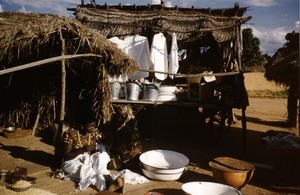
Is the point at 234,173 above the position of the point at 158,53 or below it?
below

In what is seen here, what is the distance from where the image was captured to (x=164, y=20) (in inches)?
381

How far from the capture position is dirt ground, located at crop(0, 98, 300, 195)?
547cm

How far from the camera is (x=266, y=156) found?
7.75 metres

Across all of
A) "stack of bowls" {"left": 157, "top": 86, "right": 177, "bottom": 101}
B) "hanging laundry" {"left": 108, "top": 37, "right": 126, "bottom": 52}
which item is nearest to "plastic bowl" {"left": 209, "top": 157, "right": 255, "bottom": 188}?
"stack of bowls" {"left": 157, "top": 86, "right": 177, "bottom": 101}

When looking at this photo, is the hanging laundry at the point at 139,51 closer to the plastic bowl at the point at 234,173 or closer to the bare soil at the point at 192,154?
the bare soil at the point at 192,154

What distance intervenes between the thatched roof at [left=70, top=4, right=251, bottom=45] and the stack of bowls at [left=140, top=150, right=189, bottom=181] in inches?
181

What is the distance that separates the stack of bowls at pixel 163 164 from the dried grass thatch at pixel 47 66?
1.73 metres

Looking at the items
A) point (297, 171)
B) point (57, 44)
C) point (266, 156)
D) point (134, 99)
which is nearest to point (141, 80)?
point (134, 99)

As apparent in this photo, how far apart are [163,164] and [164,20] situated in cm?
546

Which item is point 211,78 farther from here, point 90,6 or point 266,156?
point 90,6

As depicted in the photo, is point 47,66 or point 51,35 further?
point 47,66

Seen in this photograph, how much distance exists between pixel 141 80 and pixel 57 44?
3139 millimetres

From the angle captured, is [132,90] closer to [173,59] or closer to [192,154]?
[173,59]

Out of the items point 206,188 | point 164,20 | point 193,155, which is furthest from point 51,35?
point 164,20
